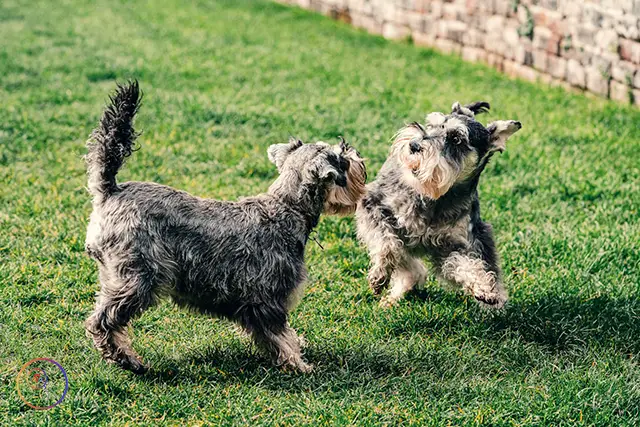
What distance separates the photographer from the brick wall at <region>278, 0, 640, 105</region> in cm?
1040

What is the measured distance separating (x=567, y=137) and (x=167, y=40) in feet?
23.9

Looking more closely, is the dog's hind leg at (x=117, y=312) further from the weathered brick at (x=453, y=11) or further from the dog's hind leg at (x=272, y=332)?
the weathered brick at (x=453, y=11)

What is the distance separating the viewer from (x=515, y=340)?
5402 mm

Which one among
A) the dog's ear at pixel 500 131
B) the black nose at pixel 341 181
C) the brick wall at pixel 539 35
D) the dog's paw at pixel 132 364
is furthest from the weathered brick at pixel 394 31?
the dog's paw at pixel 132 364

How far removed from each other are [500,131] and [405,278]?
1236 millimetres

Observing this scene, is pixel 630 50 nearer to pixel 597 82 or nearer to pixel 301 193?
pixel 597 82

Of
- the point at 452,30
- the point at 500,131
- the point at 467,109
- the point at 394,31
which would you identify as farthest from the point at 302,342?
the point at 394,31

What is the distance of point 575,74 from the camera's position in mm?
11195

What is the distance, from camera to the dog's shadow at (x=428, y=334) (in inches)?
194

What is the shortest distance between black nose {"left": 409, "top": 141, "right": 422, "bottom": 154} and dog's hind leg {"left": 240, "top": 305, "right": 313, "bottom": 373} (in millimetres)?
1375

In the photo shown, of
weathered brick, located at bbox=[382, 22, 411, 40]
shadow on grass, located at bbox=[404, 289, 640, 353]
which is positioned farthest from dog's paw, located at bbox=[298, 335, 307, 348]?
weathered brick, located at bbox=[382, 22, 411, 40]

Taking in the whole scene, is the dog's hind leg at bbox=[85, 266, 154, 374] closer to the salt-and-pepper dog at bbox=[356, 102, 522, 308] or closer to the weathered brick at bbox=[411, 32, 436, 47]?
the salt-and-pepper dog at bbox=[356, 102, 522, 308]

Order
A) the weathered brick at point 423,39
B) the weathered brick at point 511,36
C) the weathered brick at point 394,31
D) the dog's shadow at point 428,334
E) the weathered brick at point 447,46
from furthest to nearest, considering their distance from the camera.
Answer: the weathered brick at point 394,31 → the weathered brick at point 423,39 → the weathered brick at point 447,46 → the weathered brick at point 511,36 → the dog's shadow at point 428,334

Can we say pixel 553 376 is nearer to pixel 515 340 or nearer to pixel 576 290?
pixel 515 340
